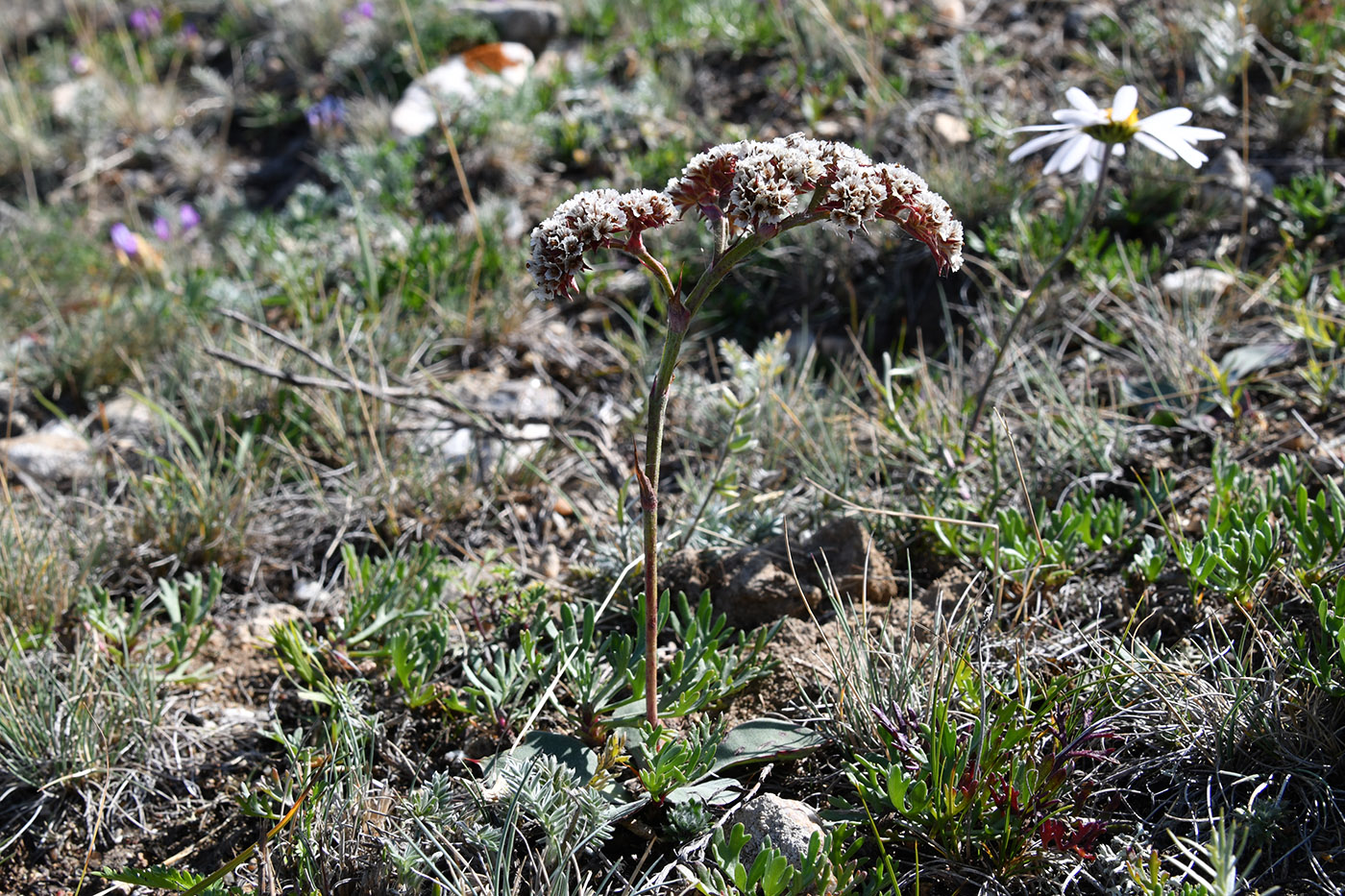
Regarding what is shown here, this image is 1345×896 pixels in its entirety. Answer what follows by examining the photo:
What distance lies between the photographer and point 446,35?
5.76 meters

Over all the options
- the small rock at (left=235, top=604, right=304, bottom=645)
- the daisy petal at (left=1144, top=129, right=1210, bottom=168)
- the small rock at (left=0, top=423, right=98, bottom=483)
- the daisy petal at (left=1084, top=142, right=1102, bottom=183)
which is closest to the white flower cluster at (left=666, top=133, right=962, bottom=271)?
the daisy petal at (left=1144, top=129, right=1210, bottom=168)

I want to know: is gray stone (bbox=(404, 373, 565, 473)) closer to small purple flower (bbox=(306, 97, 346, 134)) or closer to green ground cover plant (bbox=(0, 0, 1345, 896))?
green ground cover plant (bbox=(0, 0, 1345, 896))

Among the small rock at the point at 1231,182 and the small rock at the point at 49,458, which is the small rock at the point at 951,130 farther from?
the small rock at the point at 49,458

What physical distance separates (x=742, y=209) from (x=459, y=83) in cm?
439

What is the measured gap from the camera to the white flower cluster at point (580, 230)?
1.56m

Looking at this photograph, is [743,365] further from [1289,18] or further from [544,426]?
[1289,18]

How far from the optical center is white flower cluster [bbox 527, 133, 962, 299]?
60.4 inches

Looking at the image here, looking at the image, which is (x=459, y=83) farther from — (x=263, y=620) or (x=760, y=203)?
(x=760, y=203)

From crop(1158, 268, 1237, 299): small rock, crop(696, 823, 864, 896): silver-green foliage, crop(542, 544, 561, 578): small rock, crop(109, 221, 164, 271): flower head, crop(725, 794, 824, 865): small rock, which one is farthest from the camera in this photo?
crop(109, 221, 164, 271): flower head

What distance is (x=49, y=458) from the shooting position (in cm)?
333

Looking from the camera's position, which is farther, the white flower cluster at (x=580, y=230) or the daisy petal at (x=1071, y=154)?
the daisy petal at (x=1071, y=154)

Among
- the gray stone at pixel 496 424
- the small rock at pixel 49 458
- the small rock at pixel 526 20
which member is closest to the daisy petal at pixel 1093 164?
the gray stone at pixel 496 424

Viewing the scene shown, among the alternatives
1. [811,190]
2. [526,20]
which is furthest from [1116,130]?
[526,20]

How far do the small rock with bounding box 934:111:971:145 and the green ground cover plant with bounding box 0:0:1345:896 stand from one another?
0.03m
